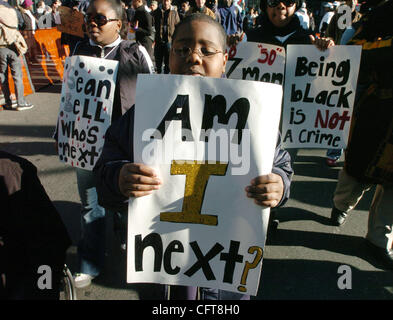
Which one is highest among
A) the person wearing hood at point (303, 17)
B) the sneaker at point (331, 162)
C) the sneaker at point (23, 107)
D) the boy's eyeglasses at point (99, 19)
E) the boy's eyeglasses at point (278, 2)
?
the person wearing hood at point (303, 17)

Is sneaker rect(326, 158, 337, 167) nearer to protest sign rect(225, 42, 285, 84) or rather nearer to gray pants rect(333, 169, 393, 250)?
→ gray pants rect(333, 169, 393, 250)

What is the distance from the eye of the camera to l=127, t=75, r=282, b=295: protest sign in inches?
44.7

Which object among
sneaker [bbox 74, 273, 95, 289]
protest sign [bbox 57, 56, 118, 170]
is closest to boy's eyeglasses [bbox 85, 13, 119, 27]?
protest sign [bbox 57, 56, 118, 170]

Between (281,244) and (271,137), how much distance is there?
6.75ft

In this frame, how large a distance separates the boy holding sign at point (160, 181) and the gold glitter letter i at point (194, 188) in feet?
0.32

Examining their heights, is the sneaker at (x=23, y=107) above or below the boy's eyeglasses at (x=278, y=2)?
below

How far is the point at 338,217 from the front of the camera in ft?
10.5

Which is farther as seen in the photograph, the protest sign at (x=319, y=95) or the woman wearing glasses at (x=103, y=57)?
the protest sign at (x=319, y=95)

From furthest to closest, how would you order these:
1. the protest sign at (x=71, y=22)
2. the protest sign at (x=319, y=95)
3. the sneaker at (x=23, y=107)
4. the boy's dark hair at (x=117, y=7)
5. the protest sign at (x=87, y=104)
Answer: the protest sign at (x=71, y=22)
the sneaker at (x=23, y=107)
the protest sign at (x=319, y=95)
the boy's dark hair at (x=117, y=7)
the protest sign at (x=87, y=104)

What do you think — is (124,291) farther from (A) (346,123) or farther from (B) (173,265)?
(A) (346,123)

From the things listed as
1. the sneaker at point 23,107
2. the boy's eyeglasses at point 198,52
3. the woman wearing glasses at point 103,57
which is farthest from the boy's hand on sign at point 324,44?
the sneaker at point 23,107

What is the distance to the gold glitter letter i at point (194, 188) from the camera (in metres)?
1.16

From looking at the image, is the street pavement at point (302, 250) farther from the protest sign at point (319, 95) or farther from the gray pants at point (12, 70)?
the gray pants at point (12, 70)

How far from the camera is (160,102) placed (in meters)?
1.14
